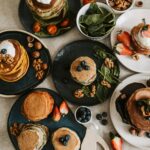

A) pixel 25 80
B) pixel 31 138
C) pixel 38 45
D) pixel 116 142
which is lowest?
pixel 116 142

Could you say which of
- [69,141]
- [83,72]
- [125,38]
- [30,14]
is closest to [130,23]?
[125,38]

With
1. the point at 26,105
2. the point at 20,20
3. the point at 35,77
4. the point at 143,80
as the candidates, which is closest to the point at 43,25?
the point at 20,20

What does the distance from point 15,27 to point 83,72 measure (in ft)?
1.19

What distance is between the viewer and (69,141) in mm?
1714

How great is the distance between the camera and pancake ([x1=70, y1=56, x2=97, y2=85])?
1739 mm

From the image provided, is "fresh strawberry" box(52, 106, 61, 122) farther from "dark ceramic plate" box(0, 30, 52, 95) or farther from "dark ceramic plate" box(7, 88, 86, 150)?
"dark ceramic plate" box(0, 30, 52, 95)

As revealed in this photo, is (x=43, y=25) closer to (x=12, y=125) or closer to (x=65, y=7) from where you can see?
(x=65, y=7)

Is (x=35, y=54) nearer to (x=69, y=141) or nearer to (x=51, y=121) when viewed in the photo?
(x=51, y=121)

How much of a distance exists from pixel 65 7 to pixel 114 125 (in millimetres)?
500

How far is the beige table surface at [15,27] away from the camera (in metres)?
1.80

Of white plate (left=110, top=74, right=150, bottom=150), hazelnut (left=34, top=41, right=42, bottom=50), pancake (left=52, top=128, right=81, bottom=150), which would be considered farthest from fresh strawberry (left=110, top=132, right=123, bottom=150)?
hazelnut (left=34, top=41, right=42, bottom=50)

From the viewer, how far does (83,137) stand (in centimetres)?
177

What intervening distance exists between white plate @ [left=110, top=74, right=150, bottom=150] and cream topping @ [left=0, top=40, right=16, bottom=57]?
41 centimetres

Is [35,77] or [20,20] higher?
[20,20]
